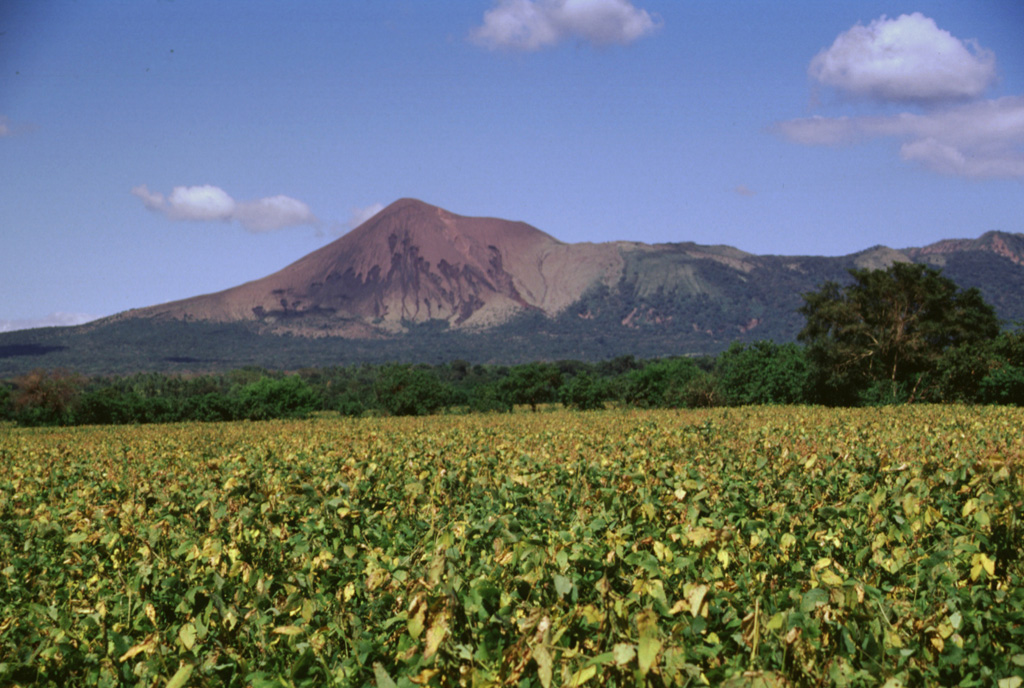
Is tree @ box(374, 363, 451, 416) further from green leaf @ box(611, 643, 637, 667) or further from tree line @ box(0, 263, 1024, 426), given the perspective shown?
green leaf @ box(611, 643, 637, 667)

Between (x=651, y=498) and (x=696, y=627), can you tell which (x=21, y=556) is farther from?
(x=696, y=627)

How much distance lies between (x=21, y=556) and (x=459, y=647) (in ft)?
13.7

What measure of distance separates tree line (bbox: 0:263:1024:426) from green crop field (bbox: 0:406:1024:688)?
38.6 m

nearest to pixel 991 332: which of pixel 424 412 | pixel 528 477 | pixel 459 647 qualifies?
pixel 424 412

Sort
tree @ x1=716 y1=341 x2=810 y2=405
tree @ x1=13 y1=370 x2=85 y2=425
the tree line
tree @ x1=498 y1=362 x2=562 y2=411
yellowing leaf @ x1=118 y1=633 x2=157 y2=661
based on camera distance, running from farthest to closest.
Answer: tree @ x1=498 y1=362 x2=562 y2=411 → tree @ x1=13 y1=370 x2=85 y2=425 → tree @ x1=716 y1=341 x2=810 y2=405 → the tree line → yellowing leaf @ x1=118 y1=633 x2=157 y2=661

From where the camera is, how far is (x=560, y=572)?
3504 millimetres

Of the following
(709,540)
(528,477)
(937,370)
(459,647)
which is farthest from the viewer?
(937,370)

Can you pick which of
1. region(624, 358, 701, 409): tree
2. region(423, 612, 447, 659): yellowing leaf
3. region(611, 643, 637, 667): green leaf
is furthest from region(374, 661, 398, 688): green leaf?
region(624, 358, 701, 409): tree

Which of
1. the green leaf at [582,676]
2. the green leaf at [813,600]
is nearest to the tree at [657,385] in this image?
the green leaf at [813,600]

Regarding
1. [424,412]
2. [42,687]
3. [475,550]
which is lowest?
[424,412]

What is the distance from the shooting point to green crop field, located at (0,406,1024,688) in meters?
2.80

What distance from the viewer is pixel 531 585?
348 cm

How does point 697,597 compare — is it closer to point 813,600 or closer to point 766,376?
point 813,600

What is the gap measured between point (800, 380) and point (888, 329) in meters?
8.92
